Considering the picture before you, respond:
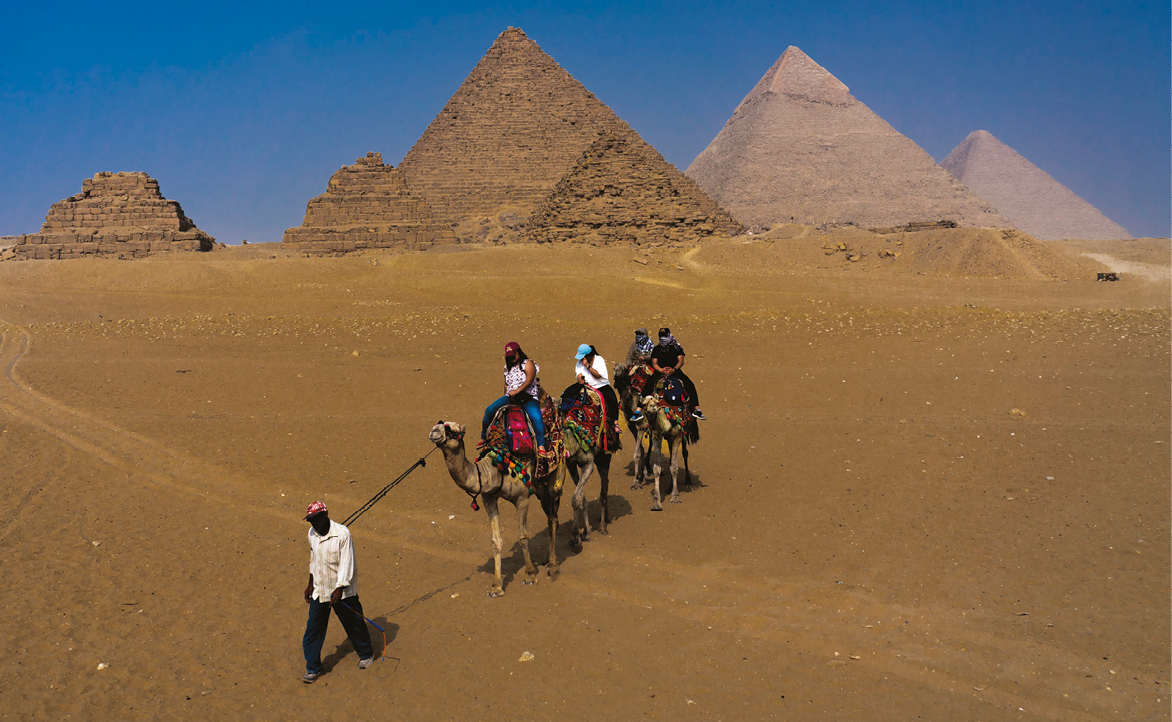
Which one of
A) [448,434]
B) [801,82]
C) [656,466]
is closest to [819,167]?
[801,82]

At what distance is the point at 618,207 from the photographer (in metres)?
50.3

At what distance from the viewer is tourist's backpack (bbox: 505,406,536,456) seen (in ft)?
20.2

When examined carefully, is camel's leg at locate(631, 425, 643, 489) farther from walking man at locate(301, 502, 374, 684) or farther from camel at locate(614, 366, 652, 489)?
walking man at locate(301, 502, 374, 684)

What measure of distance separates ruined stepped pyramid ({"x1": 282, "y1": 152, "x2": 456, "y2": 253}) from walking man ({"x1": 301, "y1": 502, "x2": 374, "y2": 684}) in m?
44.9

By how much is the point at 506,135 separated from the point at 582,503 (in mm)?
90940

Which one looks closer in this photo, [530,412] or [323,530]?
[323,530]

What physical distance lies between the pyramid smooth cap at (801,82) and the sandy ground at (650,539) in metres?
135

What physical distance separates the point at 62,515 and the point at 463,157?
87.1 m

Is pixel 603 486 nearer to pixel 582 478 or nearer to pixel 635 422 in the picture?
pixel 582 478

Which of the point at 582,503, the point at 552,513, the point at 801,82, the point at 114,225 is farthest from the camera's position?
the point at 801,82

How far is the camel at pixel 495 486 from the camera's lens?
5531 millimetres

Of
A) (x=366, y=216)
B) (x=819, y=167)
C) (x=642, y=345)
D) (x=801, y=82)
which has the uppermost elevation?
(x=801, y=82)

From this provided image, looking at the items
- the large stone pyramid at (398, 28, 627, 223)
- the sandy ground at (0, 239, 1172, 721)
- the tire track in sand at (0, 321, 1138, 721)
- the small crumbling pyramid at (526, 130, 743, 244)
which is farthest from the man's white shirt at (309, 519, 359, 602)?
the large stone pyramid at (398, 28, 627, 223)

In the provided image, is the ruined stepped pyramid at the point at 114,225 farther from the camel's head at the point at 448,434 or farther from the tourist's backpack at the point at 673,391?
the camel's head at the point at 448,434
